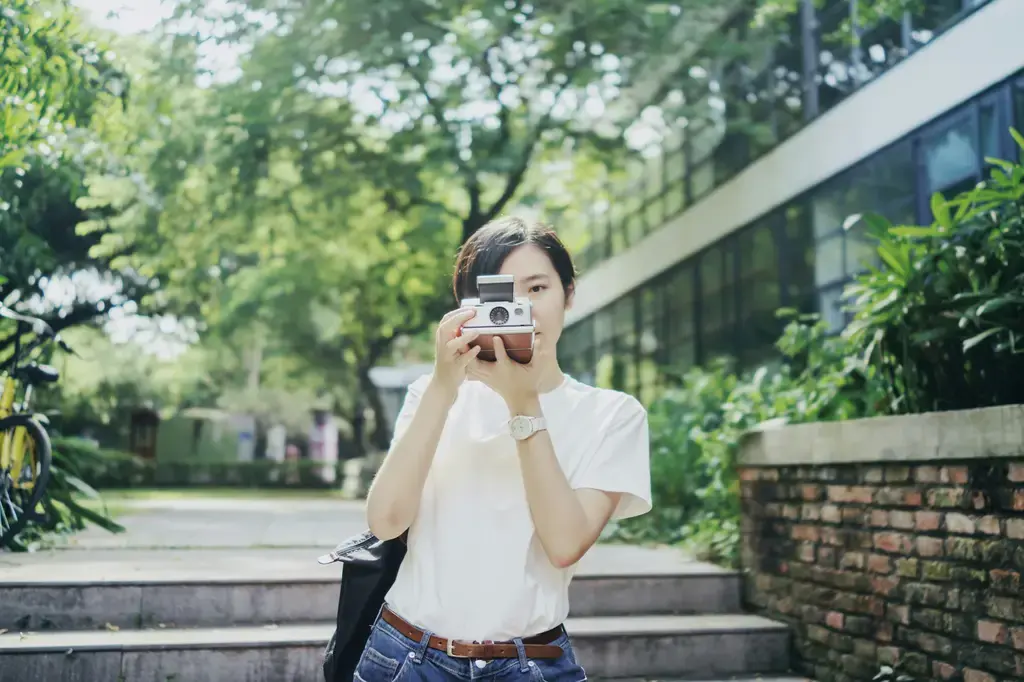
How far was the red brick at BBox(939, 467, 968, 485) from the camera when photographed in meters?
3.88

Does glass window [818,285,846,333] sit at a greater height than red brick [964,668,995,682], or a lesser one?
greater

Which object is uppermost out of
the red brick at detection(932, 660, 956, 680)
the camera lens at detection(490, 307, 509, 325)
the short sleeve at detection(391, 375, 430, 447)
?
the camera lens at detection(490, 307, 509, 325)

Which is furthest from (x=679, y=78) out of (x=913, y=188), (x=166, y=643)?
(x=166, y=643)

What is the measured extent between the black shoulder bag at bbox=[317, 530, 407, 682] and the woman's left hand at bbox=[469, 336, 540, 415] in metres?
0.39

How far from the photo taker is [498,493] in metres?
1.86

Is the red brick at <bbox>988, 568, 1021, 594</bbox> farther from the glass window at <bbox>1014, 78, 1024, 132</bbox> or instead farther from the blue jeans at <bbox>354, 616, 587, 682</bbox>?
the glass window at <bbox>1014, 78, 1024, 132</bbox>

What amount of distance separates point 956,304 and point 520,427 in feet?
10.2

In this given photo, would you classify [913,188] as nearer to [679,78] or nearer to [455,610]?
[679,78]

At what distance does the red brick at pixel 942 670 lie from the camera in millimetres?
3953

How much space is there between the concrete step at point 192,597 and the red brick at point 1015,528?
238 cm

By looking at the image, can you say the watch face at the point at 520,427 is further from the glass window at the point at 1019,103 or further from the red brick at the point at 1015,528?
the glass window at the point at 1019,103

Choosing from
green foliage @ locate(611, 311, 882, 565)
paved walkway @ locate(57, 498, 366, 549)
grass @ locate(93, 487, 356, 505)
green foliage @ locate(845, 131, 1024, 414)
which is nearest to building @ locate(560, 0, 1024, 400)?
green foliage @ locate(611, 311, 882, 565)

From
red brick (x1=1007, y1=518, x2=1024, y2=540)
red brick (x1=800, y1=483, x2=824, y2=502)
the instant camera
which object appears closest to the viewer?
the instant camera

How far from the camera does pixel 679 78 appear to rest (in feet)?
40.1
